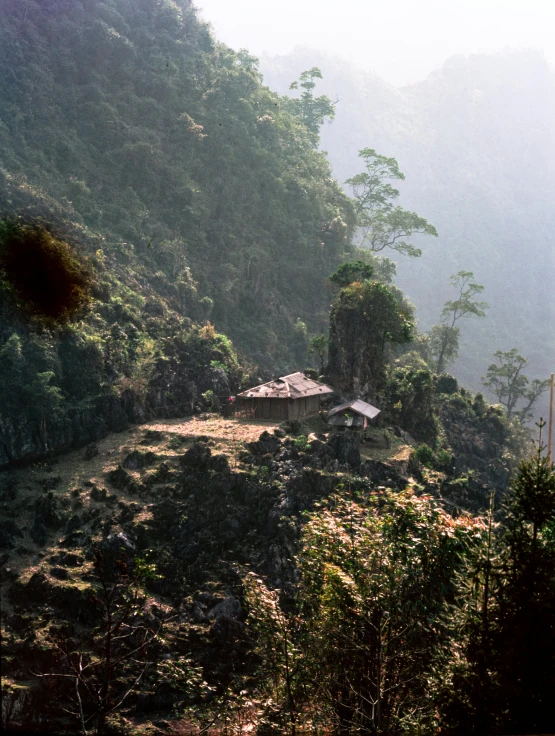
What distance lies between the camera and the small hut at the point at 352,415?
4656cm

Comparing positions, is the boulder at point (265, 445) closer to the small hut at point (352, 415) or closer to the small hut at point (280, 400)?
the small hut at point (280, 400)

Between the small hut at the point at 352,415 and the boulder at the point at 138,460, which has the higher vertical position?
the small hut at the point at 352,415

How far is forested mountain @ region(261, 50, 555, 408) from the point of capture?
148000 millimetres

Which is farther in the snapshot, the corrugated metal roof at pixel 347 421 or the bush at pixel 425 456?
the bush at pixel 425 456

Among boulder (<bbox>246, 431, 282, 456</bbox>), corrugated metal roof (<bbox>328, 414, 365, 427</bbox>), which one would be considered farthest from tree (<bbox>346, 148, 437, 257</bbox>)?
boulder (<bbox>246, 431, 282, 456</bbox>)

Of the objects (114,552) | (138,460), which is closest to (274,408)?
(138,460)

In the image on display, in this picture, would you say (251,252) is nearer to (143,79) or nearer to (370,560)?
(143,79)

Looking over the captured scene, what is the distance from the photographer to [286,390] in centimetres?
4681

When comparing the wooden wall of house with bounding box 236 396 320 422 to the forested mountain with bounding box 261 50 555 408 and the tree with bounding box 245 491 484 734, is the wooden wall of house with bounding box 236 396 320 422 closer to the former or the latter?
the tree with bounding box 245 491 484 734

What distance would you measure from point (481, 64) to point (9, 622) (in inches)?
8017

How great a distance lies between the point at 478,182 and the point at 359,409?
480 feet

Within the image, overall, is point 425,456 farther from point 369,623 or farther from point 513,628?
point 513,628

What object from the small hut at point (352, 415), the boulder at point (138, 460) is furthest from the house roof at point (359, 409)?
the boulder at point (138, 460)

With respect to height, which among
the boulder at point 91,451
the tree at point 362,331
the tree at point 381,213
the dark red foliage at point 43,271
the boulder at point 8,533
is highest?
the tree at point 381,213
